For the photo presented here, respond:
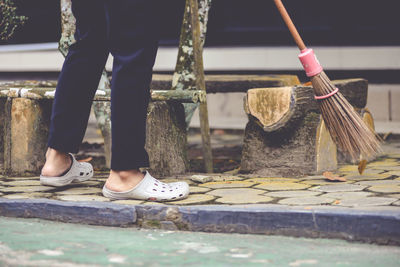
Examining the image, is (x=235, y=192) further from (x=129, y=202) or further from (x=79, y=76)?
(x=79, y=76)

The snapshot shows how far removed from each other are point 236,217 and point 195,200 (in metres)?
0.43

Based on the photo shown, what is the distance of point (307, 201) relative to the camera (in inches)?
132

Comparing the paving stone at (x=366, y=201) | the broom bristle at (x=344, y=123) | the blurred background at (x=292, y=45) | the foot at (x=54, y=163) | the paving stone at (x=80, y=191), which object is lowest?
the paving stone at (x=80, y=191)

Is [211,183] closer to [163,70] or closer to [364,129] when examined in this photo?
[364,129]

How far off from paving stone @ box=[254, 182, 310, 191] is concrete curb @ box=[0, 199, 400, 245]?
1.91 feet

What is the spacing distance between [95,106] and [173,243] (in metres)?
2.07

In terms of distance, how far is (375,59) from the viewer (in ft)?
22.8

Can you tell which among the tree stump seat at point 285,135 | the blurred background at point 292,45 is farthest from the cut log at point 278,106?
the blurred background at point 292,45

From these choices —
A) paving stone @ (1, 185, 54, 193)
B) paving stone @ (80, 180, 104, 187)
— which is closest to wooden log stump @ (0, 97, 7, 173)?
paving stone @ (1, 185, 54, 193)

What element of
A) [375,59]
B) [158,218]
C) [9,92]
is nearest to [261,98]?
[158,218]

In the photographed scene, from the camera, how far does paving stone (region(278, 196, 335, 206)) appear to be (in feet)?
10.8

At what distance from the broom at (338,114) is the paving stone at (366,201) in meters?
0.53

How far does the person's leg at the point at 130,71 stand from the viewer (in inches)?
128

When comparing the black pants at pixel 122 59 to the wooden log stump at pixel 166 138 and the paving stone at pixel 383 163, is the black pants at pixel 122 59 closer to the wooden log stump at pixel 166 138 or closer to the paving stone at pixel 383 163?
the wooden log stump at pixel 166 138
